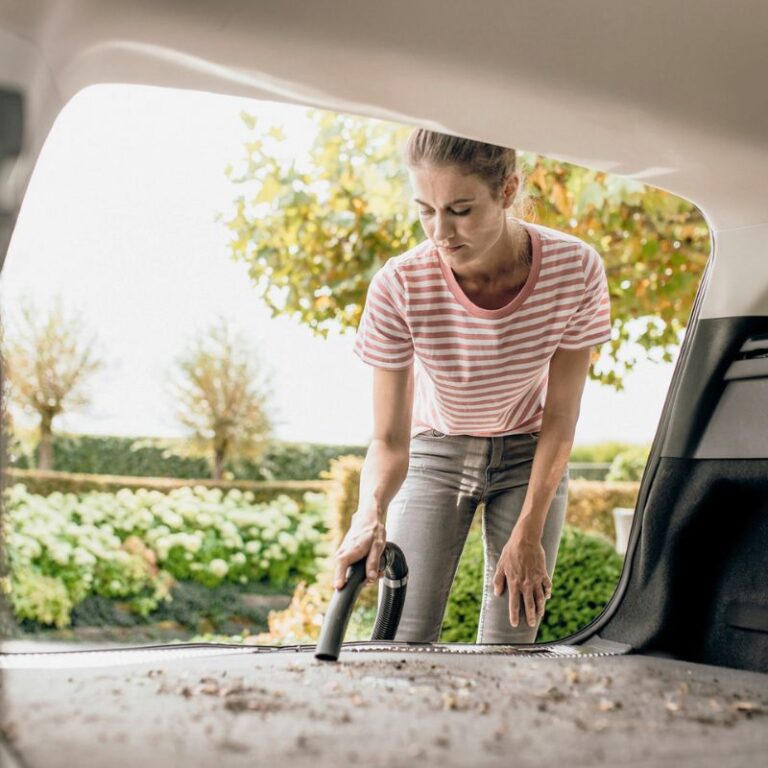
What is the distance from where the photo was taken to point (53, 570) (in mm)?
6582

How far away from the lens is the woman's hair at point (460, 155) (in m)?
1.74

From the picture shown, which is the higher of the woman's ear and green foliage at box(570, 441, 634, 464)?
the woman's ear

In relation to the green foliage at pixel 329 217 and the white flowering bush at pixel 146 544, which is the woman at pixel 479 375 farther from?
the white flowering bush at pixel 146 544

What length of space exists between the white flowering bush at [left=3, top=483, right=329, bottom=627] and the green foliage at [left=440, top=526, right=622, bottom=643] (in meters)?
2.43

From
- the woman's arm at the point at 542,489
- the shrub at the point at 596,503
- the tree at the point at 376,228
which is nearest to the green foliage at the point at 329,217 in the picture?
the tree at the point at 376,228

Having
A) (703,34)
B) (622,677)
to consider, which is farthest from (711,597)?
(703,34)

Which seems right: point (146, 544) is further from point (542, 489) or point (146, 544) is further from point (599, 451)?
point (542, 489)

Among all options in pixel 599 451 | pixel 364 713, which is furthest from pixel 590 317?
pixel 599 451

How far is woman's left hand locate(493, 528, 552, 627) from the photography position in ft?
6.05

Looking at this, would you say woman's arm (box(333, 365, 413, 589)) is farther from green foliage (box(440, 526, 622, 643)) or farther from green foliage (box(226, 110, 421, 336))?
green foliage (box(226, 110, 421, 336))

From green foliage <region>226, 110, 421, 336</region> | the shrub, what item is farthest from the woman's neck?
the shrub

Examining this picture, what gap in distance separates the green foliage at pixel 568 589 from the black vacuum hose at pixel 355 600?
272 cm

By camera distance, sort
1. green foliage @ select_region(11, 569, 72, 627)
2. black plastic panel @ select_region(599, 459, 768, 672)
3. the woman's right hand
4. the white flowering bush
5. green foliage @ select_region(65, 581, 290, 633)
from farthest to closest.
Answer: green foliage @ select_region(65, 581, 290, 633), the white flowering bush, green foliage @ select_region(11, 569, 72, 627), black plastic panel @ select_region(599, 459, 768, 672), the woman's right hand

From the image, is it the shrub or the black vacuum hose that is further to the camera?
the shrub
